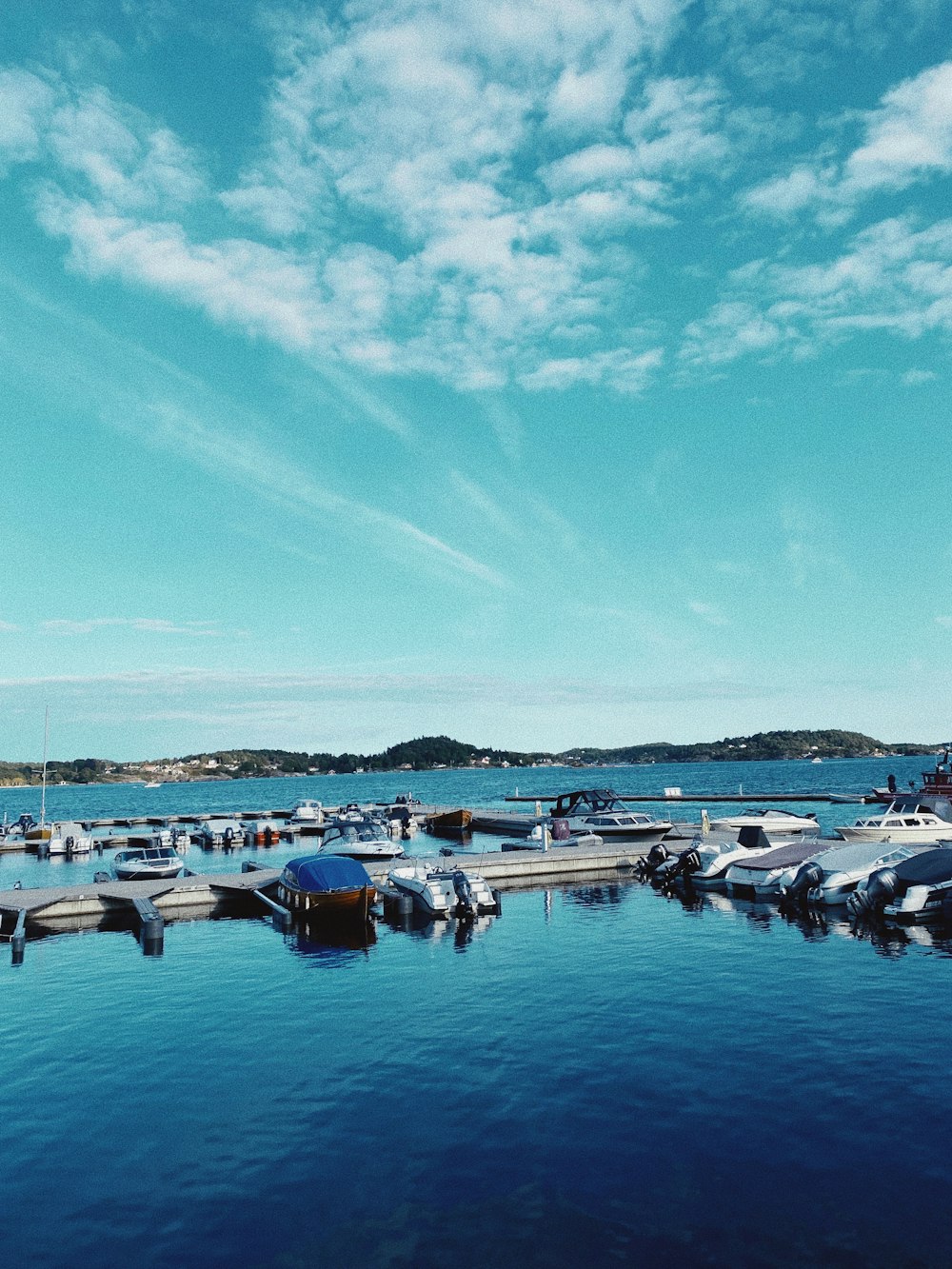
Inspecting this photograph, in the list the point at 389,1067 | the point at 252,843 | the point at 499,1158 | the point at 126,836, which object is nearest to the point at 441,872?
the point at 389,1067

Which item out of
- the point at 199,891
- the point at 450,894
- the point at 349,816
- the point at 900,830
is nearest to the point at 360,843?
the point at 199,891

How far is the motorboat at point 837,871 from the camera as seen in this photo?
3644 centimetres

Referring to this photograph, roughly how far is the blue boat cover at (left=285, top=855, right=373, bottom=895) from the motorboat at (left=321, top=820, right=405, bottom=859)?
14951 millimetres

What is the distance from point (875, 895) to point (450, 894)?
17472 mm

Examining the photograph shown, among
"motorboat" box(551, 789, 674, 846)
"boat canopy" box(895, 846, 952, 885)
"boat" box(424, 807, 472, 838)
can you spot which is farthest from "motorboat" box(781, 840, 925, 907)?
"boat" box(424, 807, 472, 838)

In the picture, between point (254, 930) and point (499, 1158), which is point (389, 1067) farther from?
point (254, 930)

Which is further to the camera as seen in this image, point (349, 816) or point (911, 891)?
point (349, 816)

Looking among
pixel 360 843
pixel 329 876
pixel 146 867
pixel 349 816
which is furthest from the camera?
pixel 349 816

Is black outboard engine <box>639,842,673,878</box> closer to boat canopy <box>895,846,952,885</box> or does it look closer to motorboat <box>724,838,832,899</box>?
motorboat <box>724,838,832,899</box>

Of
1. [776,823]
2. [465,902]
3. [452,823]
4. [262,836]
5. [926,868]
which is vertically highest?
[926,868]

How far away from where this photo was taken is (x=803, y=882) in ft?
124

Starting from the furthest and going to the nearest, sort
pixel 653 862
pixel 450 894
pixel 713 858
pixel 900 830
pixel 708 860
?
pixel 900 830
pixel 653 862
pixel 708 860
pixel 713 858
pixel 450 894

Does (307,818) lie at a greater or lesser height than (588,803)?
lesser

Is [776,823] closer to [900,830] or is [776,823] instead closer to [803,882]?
[900,830]
